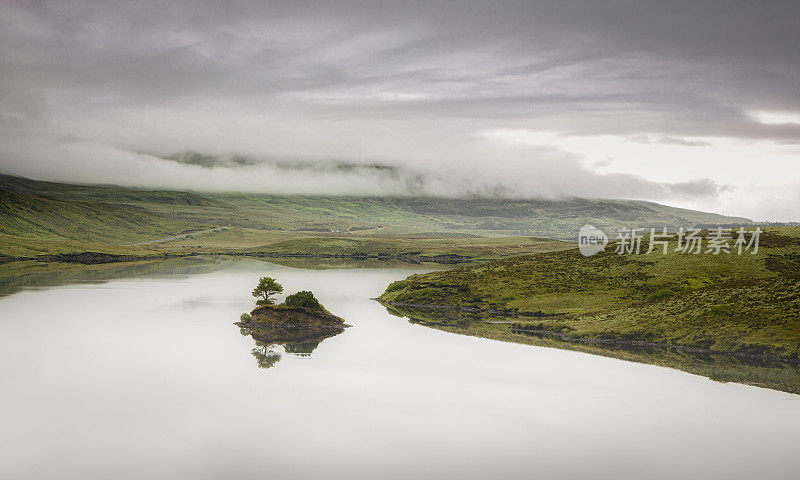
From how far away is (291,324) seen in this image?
82.3 meters

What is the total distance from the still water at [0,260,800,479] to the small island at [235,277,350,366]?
4.01 m

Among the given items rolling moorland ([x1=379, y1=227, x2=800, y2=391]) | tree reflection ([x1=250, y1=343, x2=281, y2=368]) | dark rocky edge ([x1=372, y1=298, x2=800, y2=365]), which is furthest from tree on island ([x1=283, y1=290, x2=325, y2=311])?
rolling moorland ([x1=379, y1=227, x2=800, y2=391])

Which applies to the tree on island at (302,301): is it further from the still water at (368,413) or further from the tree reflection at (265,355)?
the tree reflection at (265,355)

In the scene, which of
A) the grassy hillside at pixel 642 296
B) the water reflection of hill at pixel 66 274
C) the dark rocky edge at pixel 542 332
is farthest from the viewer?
the water reflection of hill at pixel 66 274

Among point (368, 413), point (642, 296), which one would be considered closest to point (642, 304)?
point (642, 296)

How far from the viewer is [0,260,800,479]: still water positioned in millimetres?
34219

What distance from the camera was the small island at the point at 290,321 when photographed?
77.5 meters

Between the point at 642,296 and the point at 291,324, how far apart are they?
53.3 meters

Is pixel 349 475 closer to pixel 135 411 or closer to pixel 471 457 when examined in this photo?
pixel 471 457

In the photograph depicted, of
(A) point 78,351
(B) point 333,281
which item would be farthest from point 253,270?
(A) point 78,351

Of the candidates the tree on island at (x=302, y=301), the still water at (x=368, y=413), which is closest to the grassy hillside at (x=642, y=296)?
the still water at (x=368, y=413)

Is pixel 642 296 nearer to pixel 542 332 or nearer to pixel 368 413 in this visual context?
pixel 542 332

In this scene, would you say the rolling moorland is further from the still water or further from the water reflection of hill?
the water reflection of hill

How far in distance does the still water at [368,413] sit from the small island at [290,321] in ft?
13.1
